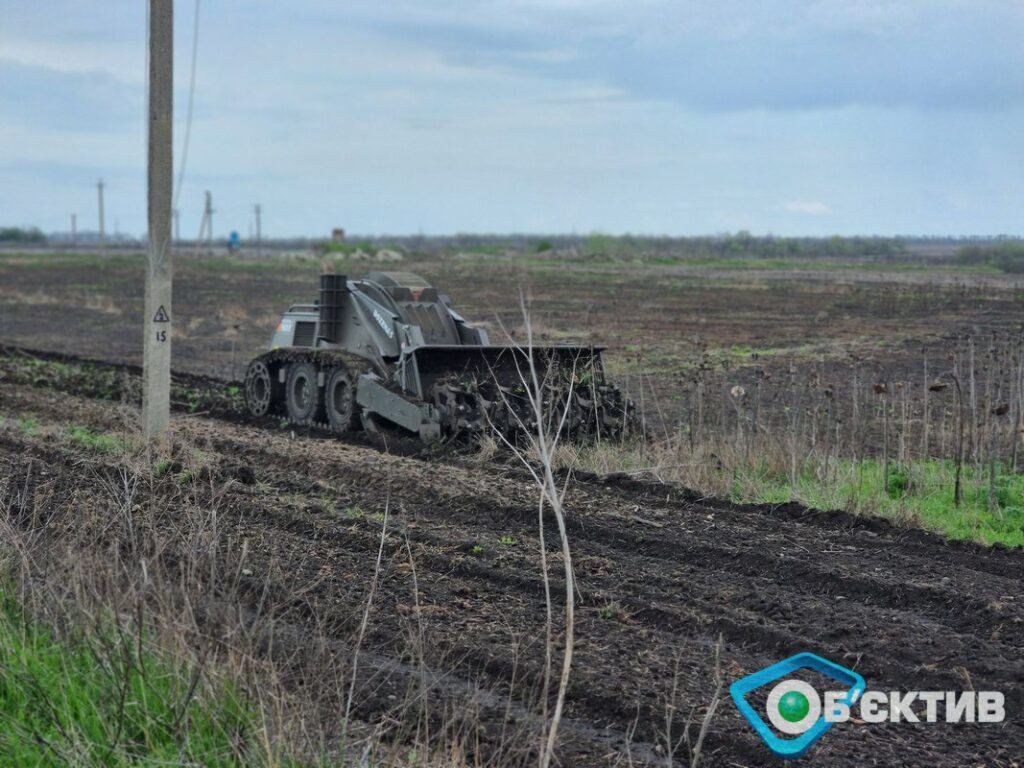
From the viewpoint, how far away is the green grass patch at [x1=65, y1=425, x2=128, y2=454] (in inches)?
541

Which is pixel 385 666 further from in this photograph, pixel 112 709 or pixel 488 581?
pixel 488 581

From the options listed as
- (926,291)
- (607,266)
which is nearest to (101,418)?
(926,291)

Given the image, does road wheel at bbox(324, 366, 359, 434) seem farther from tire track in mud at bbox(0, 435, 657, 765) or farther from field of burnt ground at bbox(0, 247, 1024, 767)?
tire track in mud at bbox(0, 435, 657, 765)

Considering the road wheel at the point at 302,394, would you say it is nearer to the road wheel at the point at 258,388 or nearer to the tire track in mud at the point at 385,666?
the road wheel at the point at 258,388

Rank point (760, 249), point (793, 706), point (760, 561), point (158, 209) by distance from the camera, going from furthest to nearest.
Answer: point (760, 249), point (158, 209), point (760, 561), point (793, 706)

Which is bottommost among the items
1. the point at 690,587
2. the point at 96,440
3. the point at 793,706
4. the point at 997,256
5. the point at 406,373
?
the point at 793,706

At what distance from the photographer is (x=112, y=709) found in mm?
5930

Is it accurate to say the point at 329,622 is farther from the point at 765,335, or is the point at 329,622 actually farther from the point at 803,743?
the point at 765,335

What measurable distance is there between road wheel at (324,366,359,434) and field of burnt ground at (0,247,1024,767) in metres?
0.48

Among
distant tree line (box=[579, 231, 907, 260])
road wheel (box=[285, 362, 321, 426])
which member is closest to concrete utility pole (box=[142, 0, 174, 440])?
road wheel (box=[285, 362, 321, 426])

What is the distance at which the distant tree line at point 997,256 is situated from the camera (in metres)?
32.3

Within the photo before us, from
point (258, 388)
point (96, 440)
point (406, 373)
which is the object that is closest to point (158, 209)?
point (96, 440)

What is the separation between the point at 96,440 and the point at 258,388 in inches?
147

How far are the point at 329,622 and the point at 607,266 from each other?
2611 inches
